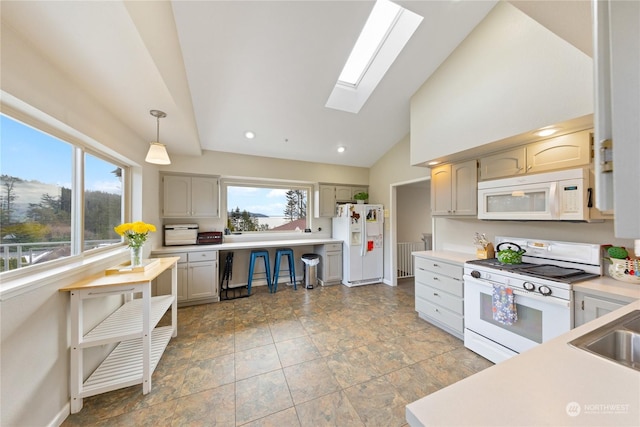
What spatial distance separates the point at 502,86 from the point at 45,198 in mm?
3775

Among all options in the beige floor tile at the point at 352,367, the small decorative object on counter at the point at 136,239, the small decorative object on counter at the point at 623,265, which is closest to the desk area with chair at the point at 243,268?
the small decorative object on counter at the point at 136,239

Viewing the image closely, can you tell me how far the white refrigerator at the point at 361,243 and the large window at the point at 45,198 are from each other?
337cm

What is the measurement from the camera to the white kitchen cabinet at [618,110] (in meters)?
0.41

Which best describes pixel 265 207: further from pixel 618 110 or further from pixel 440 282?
pixel 618 110

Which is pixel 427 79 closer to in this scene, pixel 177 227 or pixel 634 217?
pixel 634 217

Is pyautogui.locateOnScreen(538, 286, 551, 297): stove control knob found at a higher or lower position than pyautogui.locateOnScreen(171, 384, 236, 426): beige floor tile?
higher

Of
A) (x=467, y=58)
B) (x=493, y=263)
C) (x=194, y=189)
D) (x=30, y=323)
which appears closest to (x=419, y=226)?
(x=493, y=263)

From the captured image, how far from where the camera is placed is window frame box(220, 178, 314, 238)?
4.28m

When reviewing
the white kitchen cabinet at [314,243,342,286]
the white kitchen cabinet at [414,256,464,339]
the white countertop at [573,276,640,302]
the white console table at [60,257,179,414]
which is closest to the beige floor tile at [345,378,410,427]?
the white kitchen cabinet at [414,256,464,339]

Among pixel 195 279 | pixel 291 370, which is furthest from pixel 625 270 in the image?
pixel 195 279

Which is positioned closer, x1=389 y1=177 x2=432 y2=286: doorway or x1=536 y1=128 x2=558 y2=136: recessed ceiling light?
x1=536 y1=128 x2=558 y2=136: recessed ceiling light

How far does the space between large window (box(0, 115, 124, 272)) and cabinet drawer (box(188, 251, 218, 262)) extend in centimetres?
114

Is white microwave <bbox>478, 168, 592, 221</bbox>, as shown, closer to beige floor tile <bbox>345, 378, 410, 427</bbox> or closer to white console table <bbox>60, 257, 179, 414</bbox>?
beige floor tile <bbox>345, 378, 410, 427</bbox>

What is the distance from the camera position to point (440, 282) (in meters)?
2.66
